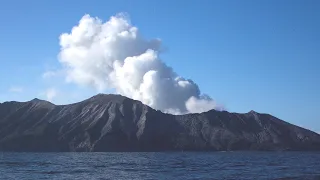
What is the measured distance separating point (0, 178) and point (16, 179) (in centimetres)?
315

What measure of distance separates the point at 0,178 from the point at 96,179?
1628 cm

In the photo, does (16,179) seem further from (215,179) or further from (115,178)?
(215,179)

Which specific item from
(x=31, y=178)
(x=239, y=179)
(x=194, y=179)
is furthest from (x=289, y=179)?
(x=31, y=178)

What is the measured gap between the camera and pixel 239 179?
249ft

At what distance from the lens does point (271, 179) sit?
76.6 metres

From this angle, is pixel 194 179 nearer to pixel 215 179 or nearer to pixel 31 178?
pixel 215 179

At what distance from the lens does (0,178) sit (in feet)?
250

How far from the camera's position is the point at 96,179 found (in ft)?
249

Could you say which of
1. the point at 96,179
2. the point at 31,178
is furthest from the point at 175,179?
the point at 31,178

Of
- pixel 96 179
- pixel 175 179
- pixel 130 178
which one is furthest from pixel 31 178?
pixel 175 179

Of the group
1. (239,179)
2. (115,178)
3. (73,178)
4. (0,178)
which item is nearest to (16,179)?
(0,178)

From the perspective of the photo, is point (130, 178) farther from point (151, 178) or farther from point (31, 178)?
point (31, 178)

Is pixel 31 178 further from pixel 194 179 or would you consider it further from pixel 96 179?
pixel 194 179

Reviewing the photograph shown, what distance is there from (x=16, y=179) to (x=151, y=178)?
22.6m
